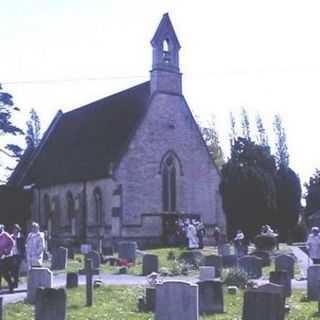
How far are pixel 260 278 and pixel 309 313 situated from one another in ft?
26.2

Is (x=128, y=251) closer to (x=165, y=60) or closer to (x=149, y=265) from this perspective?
(x=149, y=265)

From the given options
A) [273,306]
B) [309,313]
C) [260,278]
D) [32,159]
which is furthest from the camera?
[32,159]

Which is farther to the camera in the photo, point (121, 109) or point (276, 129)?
point (276, 129)

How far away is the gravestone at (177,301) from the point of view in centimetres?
1080

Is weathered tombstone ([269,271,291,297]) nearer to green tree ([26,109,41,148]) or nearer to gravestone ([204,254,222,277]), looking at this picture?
gravestone ([204,254,222,277])

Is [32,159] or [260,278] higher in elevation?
[32,159]

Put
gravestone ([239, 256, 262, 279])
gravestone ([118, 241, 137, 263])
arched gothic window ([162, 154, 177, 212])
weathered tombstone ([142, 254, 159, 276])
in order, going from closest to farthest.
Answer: gravestone ([239, 256, 262, 279]) < weathered tombstone ([142, 254, 159, 276]) < gravestone ([118, 241, 137, 263]) < arched gothic window ([162, 154, 177, 212])

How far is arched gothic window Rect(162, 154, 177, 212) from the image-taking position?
141 feet

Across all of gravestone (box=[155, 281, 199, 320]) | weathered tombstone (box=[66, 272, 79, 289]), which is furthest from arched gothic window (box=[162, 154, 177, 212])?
gravestone (box=[155, 281, 199, 320])

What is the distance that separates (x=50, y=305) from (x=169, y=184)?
31802mm

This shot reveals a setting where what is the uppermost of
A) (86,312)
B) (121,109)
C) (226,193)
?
(121,109)

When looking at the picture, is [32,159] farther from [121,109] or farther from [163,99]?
[163,99]

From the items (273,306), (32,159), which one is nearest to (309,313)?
(273,306)

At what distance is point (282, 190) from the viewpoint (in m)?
47.6
